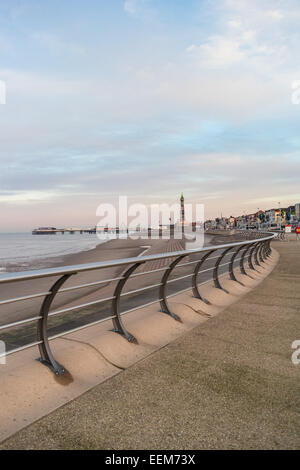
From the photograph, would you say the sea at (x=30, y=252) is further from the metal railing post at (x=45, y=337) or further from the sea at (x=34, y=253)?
the metal railing post at (x=45, y=337)

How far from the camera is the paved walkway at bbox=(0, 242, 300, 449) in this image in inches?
102

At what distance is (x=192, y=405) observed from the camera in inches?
121

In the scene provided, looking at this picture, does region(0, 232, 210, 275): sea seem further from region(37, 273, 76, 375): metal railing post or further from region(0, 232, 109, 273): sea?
region(37, 273, 76, 375): metal railing post

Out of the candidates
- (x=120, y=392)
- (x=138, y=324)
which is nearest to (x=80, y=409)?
(x=120, y=392)

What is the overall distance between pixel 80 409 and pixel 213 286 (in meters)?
5.82

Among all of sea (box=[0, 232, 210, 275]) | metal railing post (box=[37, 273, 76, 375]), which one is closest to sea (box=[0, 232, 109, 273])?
sea (box=[0, 232, 210, 275])

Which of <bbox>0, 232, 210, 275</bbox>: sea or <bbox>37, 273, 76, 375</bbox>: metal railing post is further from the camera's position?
<bbox>0, 232, 210, 275</bbox>: sea

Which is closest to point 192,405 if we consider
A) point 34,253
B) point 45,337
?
point 45,337

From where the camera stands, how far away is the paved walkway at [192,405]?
8.48ft

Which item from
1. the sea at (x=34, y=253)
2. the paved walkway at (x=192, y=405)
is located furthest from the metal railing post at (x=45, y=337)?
the sea at (x=34, y=253)

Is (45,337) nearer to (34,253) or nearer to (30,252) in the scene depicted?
(34,253)
